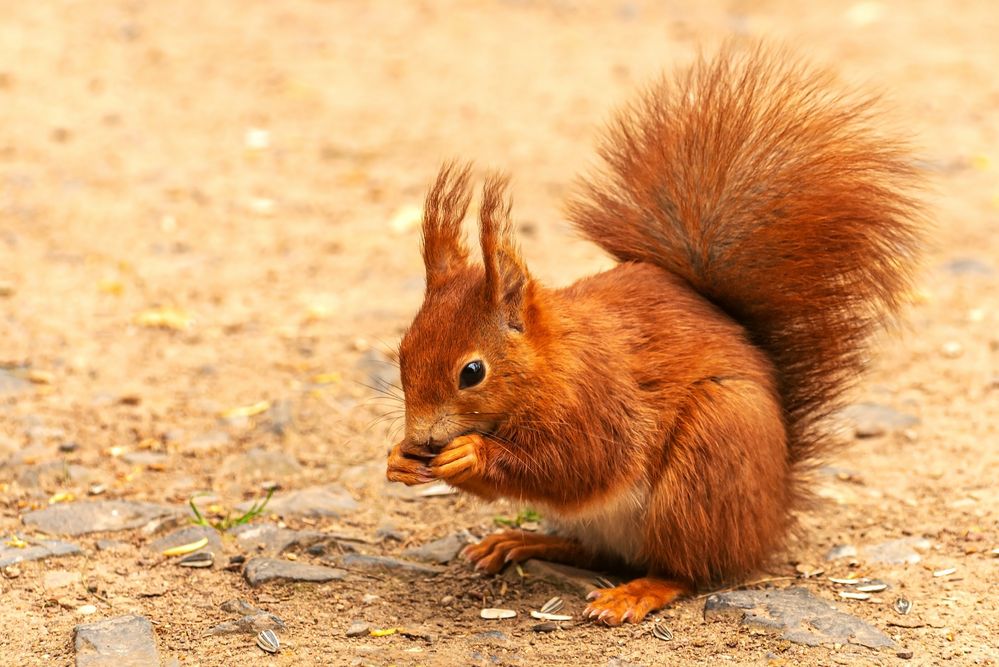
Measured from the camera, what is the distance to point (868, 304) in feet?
9.00

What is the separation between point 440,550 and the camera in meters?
2.95

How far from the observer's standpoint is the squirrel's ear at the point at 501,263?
2371 millimetres

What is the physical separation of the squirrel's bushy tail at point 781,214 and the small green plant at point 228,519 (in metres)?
0.99

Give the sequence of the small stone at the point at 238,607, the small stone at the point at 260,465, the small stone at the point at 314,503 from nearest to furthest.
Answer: the small stone at the point at 238,607 → the small stone at the point at 314,503 → the small stone at the point at 260,465

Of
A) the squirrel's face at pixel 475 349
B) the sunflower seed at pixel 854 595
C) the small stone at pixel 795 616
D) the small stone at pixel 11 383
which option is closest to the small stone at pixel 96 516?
the small stone at pixel 11 383

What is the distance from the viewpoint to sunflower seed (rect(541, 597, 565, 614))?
2641mm

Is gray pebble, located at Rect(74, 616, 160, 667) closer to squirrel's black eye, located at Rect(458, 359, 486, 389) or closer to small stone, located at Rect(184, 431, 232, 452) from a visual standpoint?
squirrel's black eye, located at Rect(458, 359, 486, 389)

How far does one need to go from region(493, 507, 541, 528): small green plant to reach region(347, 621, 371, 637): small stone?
0.64m

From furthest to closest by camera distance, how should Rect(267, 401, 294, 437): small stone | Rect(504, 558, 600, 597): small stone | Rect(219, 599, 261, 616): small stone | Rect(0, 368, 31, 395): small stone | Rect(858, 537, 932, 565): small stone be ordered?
Rect(0, 368, 31, 395): small stone → Rect(267, 401, 294, 437): small stone → Rect(858, 537, 932, 565): small stone → Rect(504, 558, 600, 597): small stone → Rect(219, 599, 261, 616): small stone

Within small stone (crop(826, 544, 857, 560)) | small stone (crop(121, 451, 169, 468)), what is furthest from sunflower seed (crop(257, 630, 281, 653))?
small stone (crop(826, 544, 857, 560))

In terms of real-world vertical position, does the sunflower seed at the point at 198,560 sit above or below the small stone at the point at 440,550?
above

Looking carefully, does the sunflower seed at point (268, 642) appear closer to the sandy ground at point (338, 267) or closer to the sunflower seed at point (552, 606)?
the sandy ground at point (338, 267)

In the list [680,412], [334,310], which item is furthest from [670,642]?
[334,310]

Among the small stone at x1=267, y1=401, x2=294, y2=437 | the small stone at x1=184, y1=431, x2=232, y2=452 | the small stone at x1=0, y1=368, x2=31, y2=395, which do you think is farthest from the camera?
the small stone at x1=0, y1=368, x2=31, y2=395
